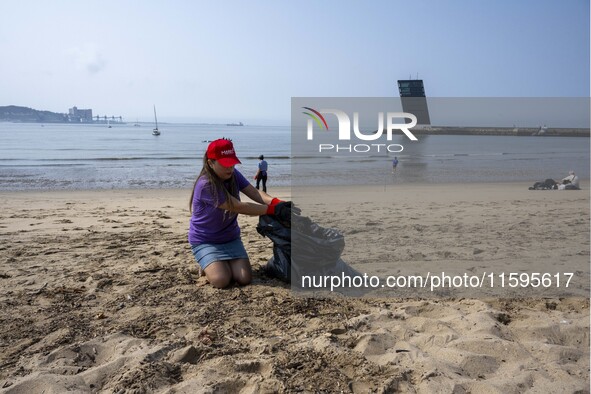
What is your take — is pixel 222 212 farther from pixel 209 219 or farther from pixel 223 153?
pixel 223 153

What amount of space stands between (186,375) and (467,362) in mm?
1531

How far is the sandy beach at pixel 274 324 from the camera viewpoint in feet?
7.70

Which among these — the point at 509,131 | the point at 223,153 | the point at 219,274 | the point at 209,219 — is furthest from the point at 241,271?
the point at 509,131

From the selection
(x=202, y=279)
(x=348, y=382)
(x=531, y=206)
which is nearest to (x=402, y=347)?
(x=348, y=382)

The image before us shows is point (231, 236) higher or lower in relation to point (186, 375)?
higher

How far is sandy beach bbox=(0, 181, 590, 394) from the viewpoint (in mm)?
2348

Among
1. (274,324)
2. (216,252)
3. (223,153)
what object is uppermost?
(223,153)

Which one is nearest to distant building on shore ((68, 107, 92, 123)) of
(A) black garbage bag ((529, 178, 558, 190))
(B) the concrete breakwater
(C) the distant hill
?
(C) the distant hill

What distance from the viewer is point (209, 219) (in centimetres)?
390

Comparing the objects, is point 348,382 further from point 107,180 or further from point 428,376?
point 107,180

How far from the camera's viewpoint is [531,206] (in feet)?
27.0

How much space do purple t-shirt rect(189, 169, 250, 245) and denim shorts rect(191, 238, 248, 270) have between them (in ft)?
0.17

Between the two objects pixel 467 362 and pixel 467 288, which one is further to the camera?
pixel 467 288

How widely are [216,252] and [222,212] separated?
0.35 meters
